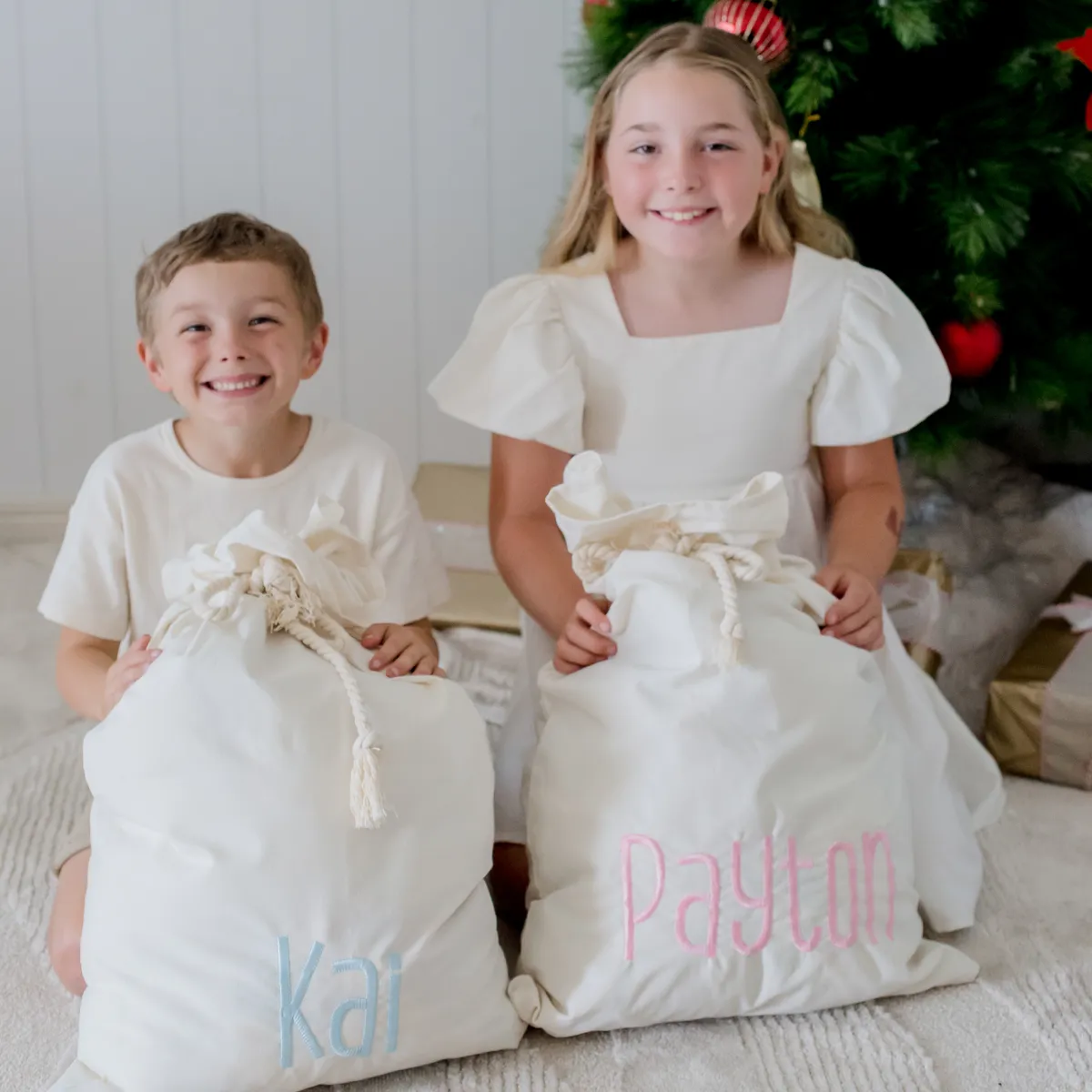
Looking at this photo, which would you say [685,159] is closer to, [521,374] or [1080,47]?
[521,374]

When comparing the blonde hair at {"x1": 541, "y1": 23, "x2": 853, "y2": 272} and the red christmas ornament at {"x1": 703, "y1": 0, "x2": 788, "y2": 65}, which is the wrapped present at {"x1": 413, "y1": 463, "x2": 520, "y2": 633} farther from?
the red christmas ornament at {"x1": 703, "y1": 0, "x2": 788, "y2": 65}

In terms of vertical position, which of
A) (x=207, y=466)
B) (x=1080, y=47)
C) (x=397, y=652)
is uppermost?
(x=1080, y=47)

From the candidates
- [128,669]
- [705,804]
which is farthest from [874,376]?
[128,669]

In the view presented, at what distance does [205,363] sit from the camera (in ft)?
3.73

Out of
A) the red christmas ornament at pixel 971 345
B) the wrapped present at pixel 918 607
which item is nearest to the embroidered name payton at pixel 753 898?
the wrapped present at pixel 918 607

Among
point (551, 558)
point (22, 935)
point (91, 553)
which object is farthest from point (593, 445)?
point (22, 935)

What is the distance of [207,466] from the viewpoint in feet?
3.87

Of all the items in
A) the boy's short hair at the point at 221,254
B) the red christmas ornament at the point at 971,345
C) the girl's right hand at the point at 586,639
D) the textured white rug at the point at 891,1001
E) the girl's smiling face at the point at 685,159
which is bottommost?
the textured white rug at the point at 891,1001

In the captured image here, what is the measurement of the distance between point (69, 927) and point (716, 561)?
0.60m

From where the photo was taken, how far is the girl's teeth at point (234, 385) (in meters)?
1.14

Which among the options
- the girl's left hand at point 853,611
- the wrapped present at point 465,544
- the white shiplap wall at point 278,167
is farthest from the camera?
the white shiplap wall at point 278,167

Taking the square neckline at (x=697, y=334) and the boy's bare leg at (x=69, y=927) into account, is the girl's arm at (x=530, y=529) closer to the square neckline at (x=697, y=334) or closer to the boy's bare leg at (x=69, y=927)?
the square neckline at (x=697, y=334)

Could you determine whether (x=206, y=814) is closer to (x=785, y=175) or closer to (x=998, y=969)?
(x=998, y=969)

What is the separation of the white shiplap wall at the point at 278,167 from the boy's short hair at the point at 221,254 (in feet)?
3.05
